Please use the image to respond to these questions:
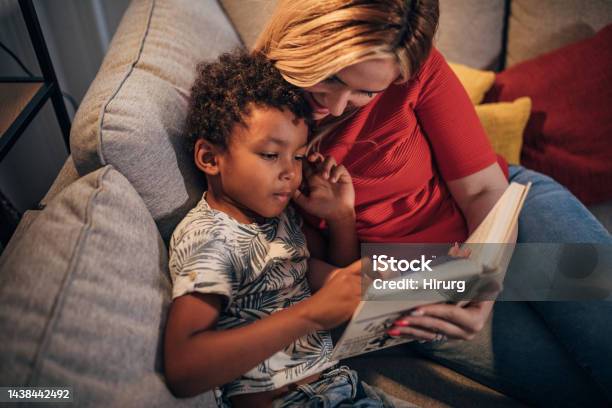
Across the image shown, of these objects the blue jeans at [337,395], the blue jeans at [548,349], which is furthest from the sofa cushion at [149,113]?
the blue jeans at [548,349]

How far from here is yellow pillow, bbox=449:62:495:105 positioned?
1.62m

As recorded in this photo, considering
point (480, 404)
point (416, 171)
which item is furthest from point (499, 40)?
point (480, 404)

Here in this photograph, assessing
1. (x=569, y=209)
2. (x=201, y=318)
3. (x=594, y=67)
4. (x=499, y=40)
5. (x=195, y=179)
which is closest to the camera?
(x=201, y=318)

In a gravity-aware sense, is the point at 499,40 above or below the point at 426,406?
above

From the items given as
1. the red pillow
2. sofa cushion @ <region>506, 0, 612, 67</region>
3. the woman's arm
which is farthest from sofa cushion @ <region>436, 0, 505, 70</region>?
the woman's arm

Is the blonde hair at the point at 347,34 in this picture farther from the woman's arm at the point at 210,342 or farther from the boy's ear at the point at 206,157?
the woman's arm at the point at 210,342

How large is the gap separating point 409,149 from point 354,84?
29 centimetres

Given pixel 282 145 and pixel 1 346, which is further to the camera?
pixel 282 145

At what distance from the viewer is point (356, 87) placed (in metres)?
0.92

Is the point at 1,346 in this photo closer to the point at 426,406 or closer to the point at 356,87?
the point at 356,87

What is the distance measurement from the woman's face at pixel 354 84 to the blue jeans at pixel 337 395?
566 mm

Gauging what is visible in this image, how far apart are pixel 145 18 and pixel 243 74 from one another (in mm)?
464

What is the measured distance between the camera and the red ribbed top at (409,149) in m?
1.11

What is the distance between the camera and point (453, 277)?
0.75 m
